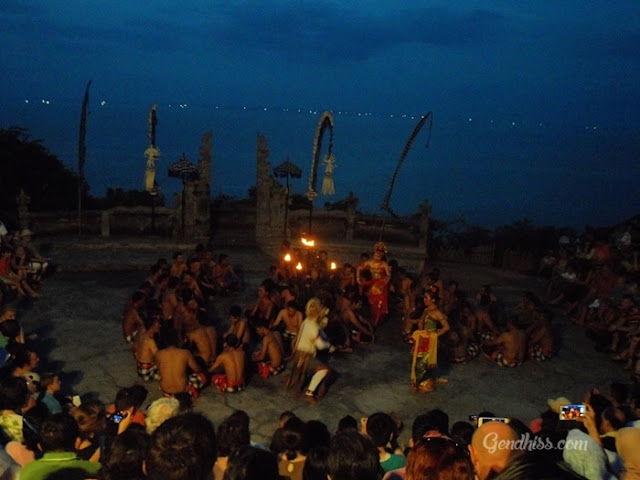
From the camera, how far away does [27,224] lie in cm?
1559

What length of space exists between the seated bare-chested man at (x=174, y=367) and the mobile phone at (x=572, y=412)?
489cm

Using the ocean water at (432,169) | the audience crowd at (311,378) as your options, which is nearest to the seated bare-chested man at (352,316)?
the audience crowd at (311,378)

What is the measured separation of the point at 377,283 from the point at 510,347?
283 centimetres

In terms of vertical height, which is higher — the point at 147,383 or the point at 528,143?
the point at 528,143

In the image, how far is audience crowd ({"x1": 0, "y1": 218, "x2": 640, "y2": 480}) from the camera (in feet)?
13.1

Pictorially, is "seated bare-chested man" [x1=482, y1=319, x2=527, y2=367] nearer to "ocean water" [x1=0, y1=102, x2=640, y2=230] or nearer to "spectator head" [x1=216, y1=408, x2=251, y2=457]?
"spectator head" [x1=216, y1=408, x2=251, y2=457]

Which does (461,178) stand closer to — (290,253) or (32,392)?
(290,253)

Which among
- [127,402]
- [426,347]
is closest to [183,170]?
[426,347]

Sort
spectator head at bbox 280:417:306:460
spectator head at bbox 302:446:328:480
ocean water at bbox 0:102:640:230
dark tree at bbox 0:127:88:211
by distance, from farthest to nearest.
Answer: ocean water at bbox 0:102:640:230 → dark tree at bbox 0:127:88:211 → spectator head at bbox 280:417:306:460 → spectator head at bbox 302:446:328:480

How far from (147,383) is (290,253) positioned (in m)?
4.82

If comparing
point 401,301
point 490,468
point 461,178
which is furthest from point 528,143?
point 490,468

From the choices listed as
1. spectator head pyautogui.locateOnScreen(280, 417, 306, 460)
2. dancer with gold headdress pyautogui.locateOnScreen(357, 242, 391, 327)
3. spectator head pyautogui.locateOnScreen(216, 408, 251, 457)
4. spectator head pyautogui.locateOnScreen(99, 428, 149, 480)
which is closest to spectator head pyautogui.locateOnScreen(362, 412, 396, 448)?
spectator head pyautogui.locateOnScreen(280, 417, 306, 460)

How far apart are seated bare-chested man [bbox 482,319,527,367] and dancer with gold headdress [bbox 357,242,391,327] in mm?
2314

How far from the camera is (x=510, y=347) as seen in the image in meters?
10.3
